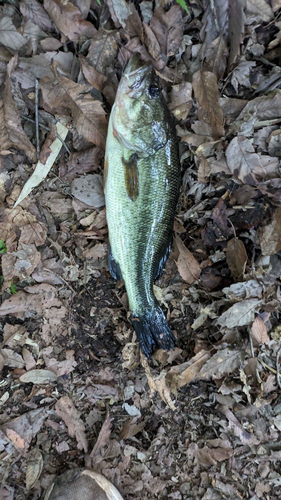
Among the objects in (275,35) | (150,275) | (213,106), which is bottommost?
(150,275)

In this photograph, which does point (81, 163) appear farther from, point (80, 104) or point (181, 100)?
point (181, 100)

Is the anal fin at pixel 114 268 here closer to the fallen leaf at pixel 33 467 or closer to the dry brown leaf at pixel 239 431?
the dry brown leaf at pixel 239 431

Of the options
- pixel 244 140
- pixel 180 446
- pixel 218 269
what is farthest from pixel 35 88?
pixel 180 446

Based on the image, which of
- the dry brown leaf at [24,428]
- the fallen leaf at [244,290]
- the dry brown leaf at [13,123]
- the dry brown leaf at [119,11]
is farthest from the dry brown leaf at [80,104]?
the dry brown leaf at [24,428]

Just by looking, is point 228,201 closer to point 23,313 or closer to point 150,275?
point 150,275

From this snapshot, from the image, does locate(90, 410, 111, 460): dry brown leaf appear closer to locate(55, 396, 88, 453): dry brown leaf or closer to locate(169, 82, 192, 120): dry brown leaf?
locate(55, 396, 88, 453): dry brown leaf

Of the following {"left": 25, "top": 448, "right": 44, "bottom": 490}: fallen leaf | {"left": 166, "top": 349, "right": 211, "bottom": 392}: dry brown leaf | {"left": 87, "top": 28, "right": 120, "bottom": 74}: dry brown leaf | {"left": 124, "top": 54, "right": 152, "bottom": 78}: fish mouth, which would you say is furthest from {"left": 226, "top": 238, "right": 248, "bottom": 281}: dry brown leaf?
{"left": 25, "top": 448, "right": 44, "bottom": 490}: fallen leaf

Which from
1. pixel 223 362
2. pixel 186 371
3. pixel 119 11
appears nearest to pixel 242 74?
pixel 119 11
